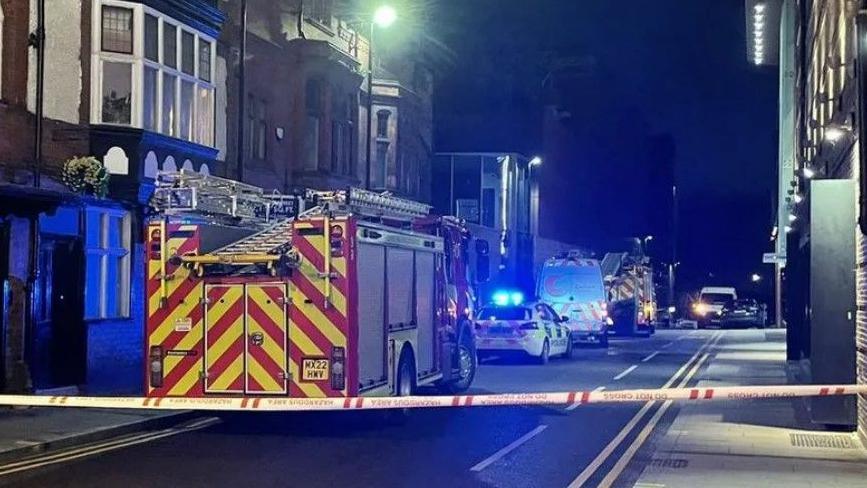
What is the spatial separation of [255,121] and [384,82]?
412 inches

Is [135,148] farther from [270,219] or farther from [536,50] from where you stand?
[536,50]

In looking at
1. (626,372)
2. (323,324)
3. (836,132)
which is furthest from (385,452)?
(626,372)

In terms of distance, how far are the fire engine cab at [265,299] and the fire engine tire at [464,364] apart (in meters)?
3.78

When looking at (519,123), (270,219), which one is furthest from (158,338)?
(519,123)

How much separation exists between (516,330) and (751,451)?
14.1 meters

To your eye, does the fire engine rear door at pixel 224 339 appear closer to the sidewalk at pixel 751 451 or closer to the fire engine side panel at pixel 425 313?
the fire engine side panel at pixel 425 313

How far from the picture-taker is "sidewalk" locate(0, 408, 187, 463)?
42.0ft

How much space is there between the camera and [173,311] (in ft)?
45.3

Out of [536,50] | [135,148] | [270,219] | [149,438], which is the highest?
[536,50]

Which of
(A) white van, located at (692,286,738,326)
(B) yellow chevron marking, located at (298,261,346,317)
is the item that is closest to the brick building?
(B) yellow chevron marking, located at (298,261,346,317)

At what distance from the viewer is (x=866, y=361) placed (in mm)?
12711

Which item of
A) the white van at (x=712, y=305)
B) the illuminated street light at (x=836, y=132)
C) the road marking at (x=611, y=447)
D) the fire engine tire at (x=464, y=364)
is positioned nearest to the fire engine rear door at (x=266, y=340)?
the road marking at (x=611, y=447)

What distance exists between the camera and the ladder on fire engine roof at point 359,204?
14631 mm

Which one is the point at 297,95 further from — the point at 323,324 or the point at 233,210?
the point at 323,324
